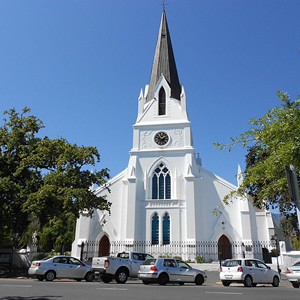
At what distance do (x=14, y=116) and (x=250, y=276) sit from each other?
17981 millimetres

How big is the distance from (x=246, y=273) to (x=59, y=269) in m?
8.86

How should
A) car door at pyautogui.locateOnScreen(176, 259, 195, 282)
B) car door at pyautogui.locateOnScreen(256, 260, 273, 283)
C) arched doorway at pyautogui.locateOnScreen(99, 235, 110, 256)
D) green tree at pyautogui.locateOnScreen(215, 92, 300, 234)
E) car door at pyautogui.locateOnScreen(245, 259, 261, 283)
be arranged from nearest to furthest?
green tree at pyautogui.locateOnScreen(215, 92, 300, 234) < car door at pyautogui.locateOnScreen(176, 259, 195, 282) < car door at pyautogui.locateOnScreen(245, 259, 261, 283) < car door at pyautogui.locateOnScreen(256, 260, 273, 283) < arched doorway at pyautogui.locateOnScreen(99, 235, 110, 256)

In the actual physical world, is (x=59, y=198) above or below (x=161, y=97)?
below

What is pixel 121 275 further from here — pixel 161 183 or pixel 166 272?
pixel 161 183

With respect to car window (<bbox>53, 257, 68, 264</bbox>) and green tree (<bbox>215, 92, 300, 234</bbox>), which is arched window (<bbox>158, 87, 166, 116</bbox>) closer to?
car window (<bbox>53, 257, 68, 264</bbox>)

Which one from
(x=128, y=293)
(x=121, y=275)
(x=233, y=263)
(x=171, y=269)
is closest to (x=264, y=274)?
(x=233, y=263)

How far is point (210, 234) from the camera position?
28.8m

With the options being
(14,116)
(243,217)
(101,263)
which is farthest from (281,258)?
(14,116)

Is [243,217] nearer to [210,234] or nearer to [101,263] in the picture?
[210,234]

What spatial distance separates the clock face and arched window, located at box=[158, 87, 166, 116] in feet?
9.84

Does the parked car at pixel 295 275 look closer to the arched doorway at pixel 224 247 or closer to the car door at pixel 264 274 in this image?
the car door at pixel 264 274

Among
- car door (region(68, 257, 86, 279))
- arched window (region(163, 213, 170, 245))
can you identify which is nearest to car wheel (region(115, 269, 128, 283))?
car door (region(68, 257, 86, 279))

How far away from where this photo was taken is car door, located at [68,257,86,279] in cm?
1490

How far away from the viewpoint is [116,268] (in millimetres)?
13891
